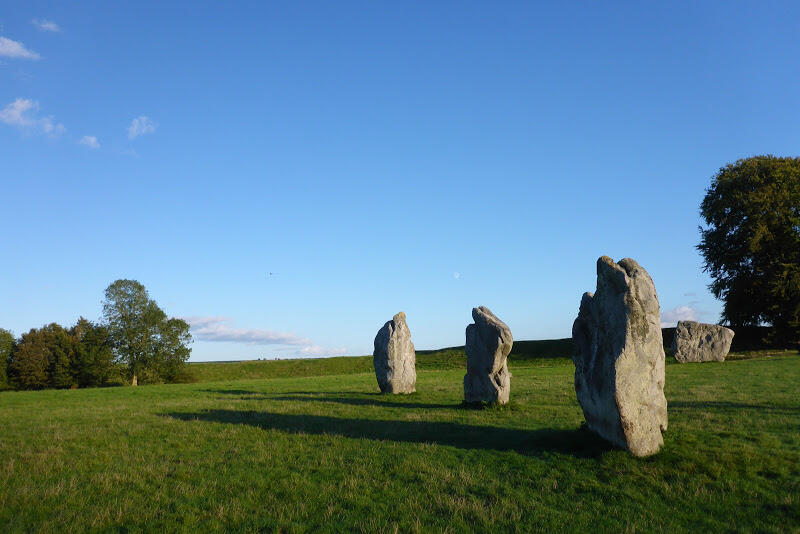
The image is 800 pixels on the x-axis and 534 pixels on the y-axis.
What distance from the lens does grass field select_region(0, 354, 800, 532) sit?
8.26 m

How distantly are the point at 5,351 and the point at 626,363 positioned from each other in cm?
6504

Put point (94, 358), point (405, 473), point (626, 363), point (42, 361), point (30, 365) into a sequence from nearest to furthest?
point (405, 473) < point (626, 363) < point (30, 365) < point (42, 361) < point (94, 358)

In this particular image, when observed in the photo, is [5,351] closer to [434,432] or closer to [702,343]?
[434,432]

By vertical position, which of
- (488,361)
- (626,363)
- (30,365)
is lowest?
(30,365)

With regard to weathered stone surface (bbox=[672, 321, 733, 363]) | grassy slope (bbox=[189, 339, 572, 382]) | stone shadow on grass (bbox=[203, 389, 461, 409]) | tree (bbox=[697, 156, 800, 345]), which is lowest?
grassy slope (bbox=[189, 339, 572, 382])

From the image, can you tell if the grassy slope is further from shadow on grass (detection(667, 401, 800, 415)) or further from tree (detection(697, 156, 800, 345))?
shadow on grass (detection(667, 401, 800, 415))

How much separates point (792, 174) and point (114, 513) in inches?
2274

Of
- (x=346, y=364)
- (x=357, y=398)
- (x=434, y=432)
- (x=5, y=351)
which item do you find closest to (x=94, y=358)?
(x=5, y=351)

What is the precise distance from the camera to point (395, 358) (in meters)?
26.2

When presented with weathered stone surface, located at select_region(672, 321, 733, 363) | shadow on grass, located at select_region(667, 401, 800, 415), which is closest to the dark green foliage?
shadow on grass, located at select_region(667, 401, 800, 415)

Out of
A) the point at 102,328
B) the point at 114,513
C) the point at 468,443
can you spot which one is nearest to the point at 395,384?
the point at 468,443

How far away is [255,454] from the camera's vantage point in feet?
41.9

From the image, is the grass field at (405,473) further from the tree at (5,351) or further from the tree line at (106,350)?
the tree at (5,351)

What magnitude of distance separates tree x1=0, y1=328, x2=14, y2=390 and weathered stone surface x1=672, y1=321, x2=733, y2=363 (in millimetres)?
66356
